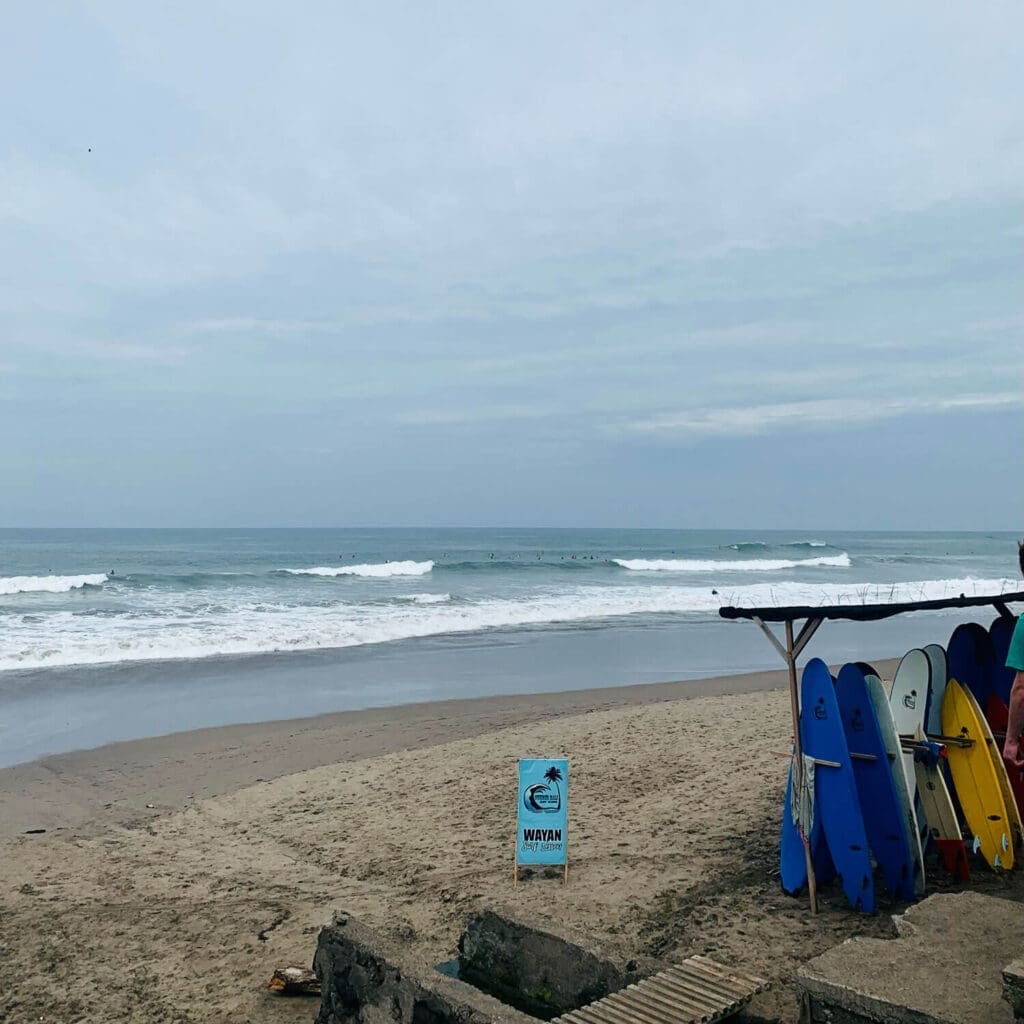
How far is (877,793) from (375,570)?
151 feet

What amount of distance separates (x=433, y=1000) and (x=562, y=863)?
252 cm

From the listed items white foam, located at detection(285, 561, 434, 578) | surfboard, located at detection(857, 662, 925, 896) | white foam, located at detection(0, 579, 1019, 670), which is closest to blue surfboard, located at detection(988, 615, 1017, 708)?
surfboard, located at detection(857, 662, 925, 896)

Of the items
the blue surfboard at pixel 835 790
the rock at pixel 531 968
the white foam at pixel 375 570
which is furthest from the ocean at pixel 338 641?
the blue surfboard at pixel 835 790

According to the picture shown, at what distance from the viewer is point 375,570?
1970 inches

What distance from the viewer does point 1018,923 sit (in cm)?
380

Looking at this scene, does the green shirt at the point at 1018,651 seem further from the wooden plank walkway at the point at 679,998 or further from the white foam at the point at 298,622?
the white foam at the point at 298,622

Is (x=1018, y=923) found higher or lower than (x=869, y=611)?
lower

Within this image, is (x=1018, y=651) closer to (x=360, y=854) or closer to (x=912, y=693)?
(x=912, y=693)

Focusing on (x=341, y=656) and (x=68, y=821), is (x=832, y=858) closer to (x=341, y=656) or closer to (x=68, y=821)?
(x=68, y=821)

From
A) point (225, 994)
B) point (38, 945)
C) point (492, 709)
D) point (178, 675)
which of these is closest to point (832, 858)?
point (225, 994)

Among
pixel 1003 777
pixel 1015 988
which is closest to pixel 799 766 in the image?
pixel 1003 777

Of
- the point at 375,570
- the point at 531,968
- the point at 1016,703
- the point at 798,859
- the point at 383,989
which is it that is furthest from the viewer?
the point at 375,570

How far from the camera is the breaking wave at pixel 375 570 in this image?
152 feet

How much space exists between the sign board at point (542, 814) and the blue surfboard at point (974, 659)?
2.88 m
